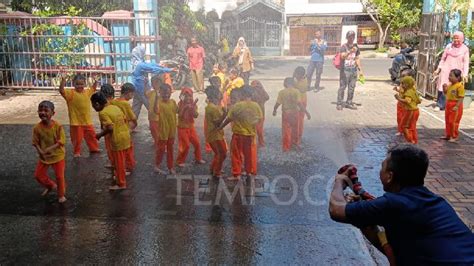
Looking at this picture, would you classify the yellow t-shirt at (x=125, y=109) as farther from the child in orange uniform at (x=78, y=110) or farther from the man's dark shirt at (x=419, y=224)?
the man's dark shirt at (x=419, y=224)

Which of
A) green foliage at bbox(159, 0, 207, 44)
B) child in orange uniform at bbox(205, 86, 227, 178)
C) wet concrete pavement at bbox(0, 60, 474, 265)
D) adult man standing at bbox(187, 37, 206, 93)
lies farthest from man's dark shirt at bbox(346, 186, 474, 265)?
green foliage at bbox(159, 0, 207, 44)

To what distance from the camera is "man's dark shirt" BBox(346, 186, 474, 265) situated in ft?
6.93

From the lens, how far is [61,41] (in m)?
13.0

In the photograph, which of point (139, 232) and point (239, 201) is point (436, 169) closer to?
point (239, 201)

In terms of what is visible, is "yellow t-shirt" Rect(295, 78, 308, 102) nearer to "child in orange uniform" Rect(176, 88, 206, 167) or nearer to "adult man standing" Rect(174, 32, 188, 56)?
"child in orange uniform" Rect(176, 88, 206, 167)

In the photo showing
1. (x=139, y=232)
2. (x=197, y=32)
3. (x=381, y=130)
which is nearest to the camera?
(x=139, y=232)

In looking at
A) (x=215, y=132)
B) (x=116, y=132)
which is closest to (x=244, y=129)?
(x=215, y=132)

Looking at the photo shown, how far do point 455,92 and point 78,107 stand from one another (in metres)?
6.20

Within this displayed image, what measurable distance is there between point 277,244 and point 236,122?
201cm

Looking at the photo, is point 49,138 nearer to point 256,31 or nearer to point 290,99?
point 290,99

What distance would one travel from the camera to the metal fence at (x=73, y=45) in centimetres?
1277

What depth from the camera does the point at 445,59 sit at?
10266 millimetres

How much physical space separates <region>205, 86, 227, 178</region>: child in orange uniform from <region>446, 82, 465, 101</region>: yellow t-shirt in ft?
13.6

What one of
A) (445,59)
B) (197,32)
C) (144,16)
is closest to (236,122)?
(445,59)
